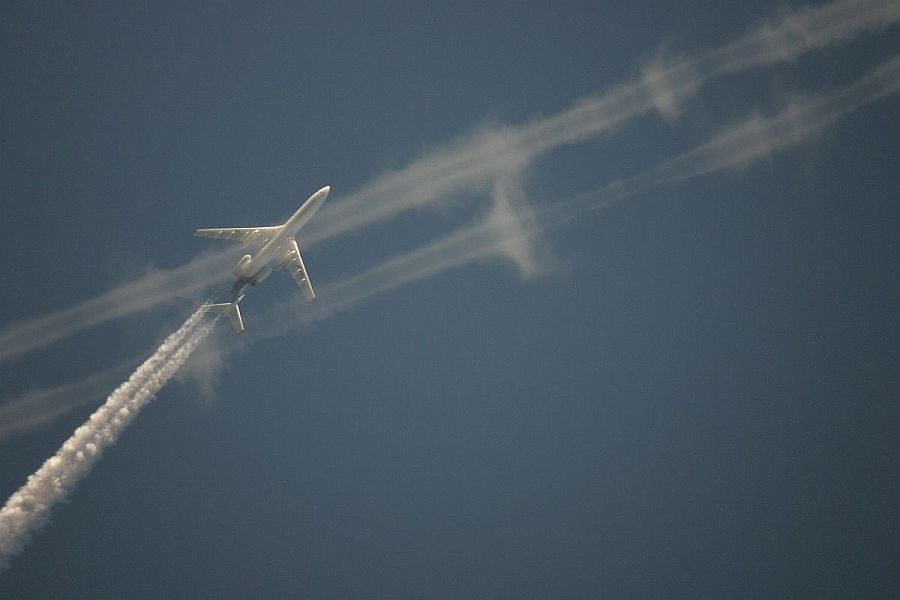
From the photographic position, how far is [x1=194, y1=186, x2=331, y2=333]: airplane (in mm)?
81688

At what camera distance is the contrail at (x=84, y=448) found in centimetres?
7356

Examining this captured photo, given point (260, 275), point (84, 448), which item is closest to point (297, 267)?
point (260, 275)

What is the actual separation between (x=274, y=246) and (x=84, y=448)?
3453 centimetres

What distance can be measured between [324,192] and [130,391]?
39286 millimetres

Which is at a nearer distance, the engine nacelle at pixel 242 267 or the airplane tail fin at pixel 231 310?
the engine nacelle at pixel 242 267

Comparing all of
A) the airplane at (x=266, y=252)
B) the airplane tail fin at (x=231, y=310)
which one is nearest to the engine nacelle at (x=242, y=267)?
the airplane at (x=266, y=252)

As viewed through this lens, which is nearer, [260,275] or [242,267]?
[242,267]

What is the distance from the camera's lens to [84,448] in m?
81.8

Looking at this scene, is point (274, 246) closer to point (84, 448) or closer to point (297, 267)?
point (297, 267)

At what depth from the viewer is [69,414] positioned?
145250 millimetres


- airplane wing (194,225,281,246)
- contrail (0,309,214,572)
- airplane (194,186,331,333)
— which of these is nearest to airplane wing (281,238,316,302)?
airplane (194,186,331,333)

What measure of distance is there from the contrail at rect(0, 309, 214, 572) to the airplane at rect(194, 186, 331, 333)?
645 centimetres

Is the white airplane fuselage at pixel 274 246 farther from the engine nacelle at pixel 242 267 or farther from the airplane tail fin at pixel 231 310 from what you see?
the airplane tail fin at pixel 231 310

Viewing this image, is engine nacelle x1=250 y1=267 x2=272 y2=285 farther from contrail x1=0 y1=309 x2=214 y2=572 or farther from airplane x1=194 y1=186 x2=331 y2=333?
contrail x1=0 y1=309 x2=214 y2=572
